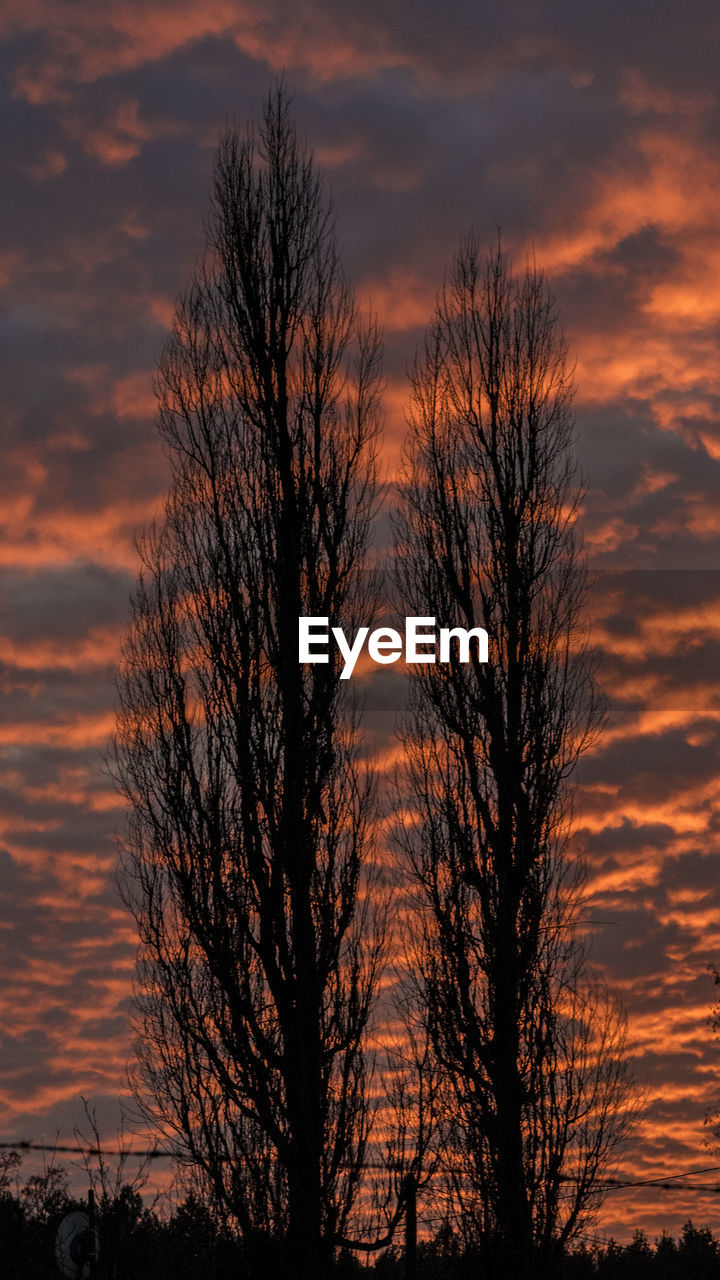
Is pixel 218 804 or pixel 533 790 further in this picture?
pixel 533 790

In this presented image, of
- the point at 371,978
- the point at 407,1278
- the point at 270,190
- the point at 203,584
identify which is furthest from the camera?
the point at 270,190

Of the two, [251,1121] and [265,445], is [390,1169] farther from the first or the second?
[265,445]

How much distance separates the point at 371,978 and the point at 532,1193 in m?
2.55

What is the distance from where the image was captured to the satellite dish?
12625 millimetres

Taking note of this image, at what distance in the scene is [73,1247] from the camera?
1264cm

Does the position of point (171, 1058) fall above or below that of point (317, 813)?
below

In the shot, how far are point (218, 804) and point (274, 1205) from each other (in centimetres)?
345

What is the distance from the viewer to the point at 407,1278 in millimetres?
11797

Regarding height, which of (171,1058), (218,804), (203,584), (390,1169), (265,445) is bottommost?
(390,1169)

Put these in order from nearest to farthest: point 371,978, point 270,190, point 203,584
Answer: point 371,978 → point 203,584 → point 270,190

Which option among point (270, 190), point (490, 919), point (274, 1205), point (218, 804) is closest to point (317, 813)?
point (218, 804)

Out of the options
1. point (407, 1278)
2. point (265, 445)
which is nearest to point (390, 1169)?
point (407, 1278)

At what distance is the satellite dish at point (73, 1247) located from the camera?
1262 centimetres

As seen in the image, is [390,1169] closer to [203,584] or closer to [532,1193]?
[532,1193]
